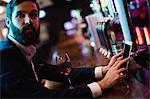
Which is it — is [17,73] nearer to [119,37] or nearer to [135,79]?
[135,79]

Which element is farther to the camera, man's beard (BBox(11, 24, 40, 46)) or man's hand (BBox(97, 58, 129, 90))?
man's beard (BBox(11, 24, 40, 46))

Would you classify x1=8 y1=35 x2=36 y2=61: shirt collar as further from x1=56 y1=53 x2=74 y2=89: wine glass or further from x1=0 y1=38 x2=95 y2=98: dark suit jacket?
x1=56 y1=53 x2=74 y2=89: wine glass

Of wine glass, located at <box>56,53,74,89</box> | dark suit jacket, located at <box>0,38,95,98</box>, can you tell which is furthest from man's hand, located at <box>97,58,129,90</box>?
wine glass, located at <box>56,53,74,89</box>

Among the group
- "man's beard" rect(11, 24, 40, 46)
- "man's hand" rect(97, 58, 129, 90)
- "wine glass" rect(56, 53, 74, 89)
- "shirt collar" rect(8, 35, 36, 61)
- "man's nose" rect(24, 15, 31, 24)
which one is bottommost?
"man's hand" rect(97, 58, 129, 90)

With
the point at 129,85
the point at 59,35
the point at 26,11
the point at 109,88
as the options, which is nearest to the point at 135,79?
the point at 129,85

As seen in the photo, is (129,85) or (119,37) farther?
(119,37)

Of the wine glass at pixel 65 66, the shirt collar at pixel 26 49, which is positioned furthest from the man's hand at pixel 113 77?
the shirt collar at pixel 26 49

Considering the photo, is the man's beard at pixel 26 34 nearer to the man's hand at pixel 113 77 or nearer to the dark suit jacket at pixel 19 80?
the dark suit jacket at pixel 19 80

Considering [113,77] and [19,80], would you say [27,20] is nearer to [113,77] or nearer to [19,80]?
[19,80]

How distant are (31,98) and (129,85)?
0.51m

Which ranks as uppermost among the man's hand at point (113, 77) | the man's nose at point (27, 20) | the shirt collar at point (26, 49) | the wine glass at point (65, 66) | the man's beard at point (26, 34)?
the man's nose at point (27, 20)

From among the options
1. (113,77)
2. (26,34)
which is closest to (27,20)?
(26,34)

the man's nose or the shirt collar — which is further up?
the man's nose

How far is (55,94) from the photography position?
4.58ft
